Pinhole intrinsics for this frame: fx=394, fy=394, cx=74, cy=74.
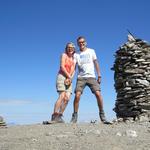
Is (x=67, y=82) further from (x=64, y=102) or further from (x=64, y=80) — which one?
(x=64, y=102)

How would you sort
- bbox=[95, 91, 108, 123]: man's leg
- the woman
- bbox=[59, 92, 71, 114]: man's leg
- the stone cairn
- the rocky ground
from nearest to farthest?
the rocky ground < the woman < bbox=[59, 92, 71, 114]: man's leg < bbox=[95, 91, 108, 123]: man's leg < the stone cairn

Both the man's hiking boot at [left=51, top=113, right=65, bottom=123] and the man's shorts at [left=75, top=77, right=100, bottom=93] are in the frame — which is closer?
the man's hiking boot at [left=51, top=113, right=65, bottom=123]

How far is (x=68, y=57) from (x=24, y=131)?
3.41m

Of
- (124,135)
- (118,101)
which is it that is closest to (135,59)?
(118,101)

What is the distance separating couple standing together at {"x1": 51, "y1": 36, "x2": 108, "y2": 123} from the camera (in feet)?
41.9

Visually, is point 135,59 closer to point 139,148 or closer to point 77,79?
point 77,79

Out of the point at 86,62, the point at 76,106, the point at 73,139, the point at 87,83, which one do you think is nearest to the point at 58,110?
the point at 76,106

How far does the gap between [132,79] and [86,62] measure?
2.90m

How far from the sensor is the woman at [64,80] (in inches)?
496

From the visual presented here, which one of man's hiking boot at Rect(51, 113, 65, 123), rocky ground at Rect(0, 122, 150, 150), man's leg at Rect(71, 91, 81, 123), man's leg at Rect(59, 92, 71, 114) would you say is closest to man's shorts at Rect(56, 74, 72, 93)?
man's leg at Rect(59, 92, 71, 114)

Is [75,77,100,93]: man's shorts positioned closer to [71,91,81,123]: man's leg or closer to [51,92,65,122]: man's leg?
[71,91,81,123]: man's leg

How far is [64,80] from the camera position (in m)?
12.8

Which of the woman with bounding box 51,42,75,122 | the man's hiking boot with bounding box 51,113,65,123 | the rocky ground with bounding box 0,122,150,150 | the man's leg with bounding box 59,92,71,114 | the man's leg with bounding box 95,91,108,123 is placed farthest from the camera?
the man's leg with bounding box 95,91,108,123

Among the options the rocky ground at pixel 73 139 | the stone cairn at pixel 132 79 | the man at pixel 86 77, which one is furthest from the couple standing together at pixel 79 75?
the stone cairn at pixel 132 79
